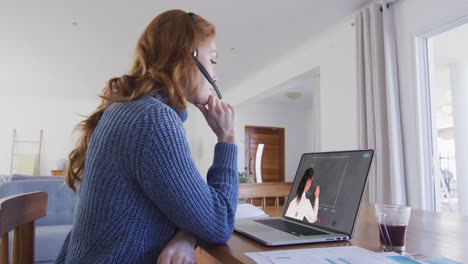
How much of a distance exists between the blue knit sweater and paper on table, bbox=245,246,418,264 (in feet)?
0.38

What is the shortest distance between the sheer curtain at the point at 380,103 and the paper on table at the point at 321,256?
224 cm

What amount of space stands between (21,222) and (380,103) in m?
2.69

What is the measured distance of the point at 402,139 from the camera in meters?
2.74

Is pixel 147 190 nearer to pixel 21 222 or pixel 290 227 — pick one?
pixel 21 222

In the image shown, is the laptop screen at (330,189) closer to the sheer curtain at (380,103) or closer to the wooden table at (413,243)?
the wooden table at (413,243)

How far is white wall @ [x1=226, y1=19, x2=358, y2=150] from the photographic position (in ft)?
11.0

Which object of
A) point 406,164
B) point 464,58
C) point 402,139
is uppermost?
point 464,58

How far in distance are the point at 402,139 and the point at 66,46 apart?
12.5 feet

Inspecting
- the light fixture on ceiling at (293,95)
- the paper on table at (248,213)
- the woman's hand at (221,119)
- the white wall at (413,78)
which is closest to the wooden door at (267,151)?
the light fixture on ceiling at (293,95)

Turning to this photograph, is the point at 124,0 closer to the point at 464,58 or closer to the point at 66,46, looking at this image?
the point at 66,46

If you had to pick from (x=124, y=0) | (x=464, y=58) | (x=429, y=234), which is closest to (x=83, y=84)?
(x=124, y=0)

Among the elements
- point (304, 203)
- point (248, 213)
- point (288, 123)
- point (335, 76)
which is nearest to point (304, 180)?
point (304, 203)

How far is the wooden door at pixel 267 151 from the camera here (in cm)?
751

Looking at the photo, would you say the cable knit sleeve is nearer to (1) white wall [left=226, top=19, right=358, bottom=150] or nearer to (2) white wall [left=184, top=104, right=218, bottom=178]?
(1) white wall [left=226, top=19, right=358, bottom=150]
